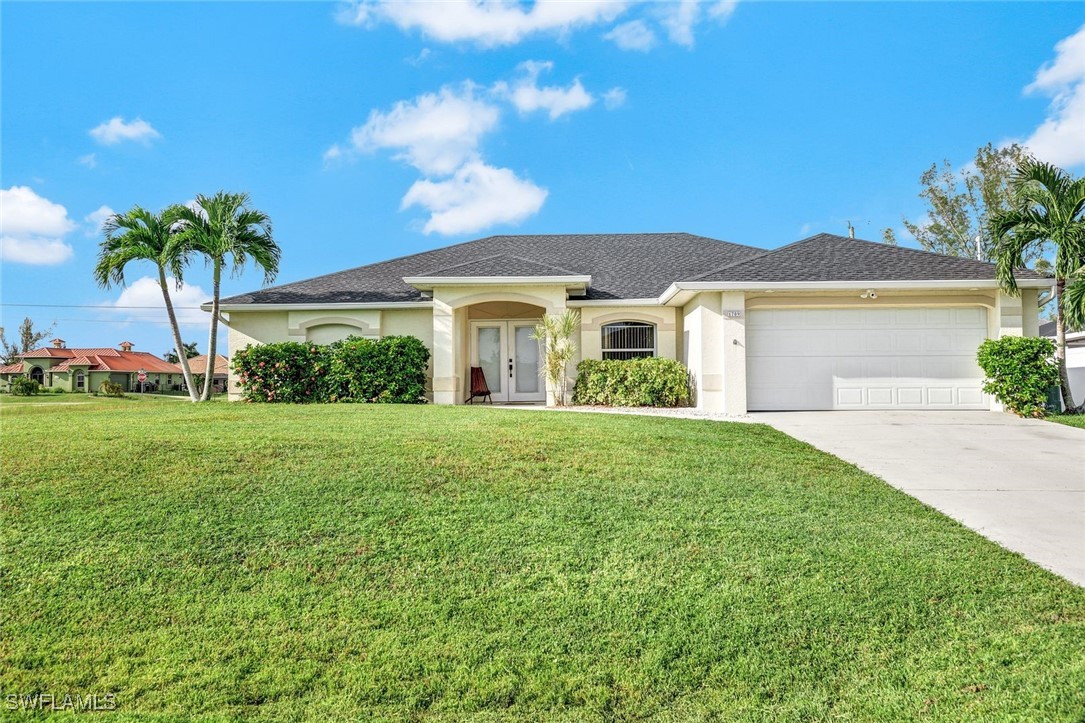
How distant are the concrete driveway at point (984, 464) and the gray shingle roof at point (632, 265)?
320cm

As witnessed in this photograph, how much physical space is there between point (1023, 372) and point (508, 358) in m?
12.1

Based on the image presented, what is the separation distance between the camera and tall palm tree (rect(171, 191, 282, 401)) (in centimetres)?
1528

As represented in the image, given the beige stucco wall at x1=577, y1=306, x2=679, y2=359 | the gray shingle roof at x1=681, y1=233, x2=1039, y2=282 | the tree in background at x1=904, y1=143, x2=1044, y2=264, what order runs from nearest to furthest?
the gray shingle roof at x1=681, y1=233, x2=1039, y2=282 → the beige stucco wall at x1=577, y1=306, x2=679, y2=359 → the tree in background at x1=904, y1=143, x2=1044, y2=264

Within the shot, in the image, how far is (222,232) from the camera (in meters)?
15.3

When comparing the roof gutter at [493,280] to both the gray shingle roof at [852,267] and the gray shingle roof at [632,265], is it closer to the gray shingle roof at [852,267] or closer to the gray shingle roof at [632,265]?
the gray shingle roof at [632,265]

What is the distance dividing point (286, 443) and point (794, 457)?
21.1 feet

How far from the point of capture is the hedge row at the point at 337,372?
46.4 feet

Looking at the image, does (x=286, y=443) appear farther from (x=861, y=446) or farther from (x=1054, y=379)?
(x=1054, y=379)

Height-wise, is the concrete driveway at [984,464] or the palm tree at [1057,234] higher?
the palm tree at [1057,234]

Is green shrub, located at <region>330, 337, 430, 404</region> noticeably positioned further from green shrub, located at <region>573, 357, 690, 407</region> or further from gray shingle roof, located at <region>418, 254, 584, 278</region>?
green shrub, located at <region>573, 357, 690, 407</region>

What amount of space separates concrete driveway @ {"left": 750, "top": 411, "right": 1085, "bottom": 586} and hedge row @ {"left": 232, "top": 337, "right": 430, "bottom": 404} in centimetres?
807

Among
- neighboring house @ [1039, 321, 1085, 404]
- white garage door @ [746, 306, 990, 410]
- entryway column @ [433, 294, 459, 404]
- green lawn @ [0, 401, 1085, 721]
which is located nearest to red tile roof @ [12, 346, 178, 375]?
entryway column @ [433, 294, 459, 404]

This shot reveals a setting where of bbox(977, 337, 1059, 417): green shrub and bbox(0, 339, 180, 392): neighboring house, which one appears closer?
bbox(977, 337, 1059, 417): green shrub

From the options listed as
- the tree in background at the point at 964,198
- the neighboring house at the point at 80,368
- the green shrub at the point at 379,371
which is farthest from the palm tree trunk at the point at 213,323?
the tree in background at the point at 964,198
